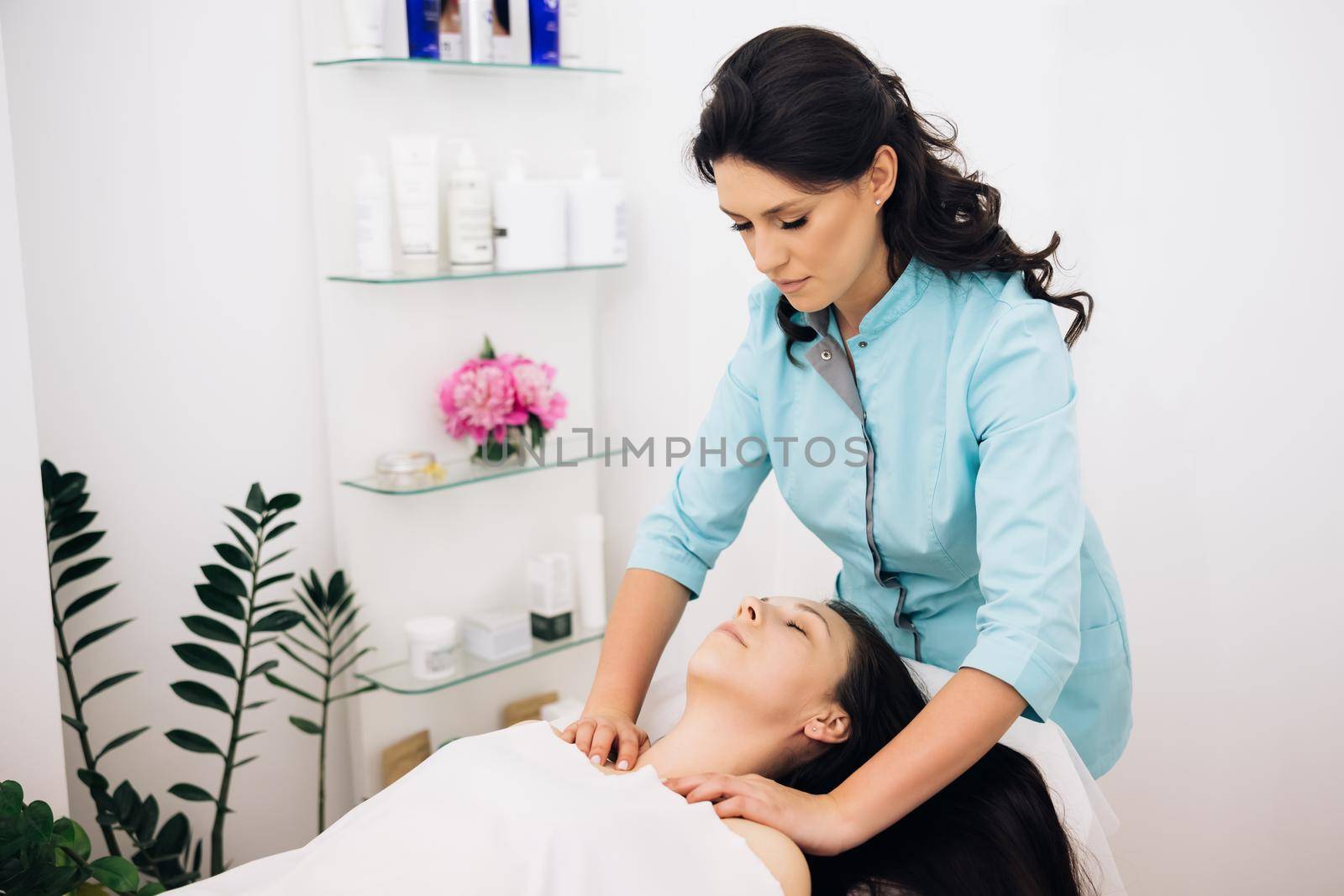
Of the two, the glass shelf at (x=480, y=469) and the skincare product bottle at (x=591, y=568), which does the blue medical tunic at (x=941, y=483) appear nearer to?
the glass shelf at (x=480, y=469)

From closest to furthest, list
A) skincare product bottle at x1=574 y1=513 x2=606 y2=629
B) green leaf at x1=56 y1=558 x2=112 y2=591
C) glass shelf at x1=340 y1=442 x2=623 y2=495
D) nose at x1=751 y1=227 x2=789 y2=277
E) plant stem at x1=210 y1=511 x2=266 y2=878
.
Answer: nose at x1=751 y1=227 x2=789 y2=277 < green leaf at x1=56 y1=558 x2=112 y2=591 < plant stem at x1=210 y1=511 x2=266 y2=878 < glass shelf at x1=340 y1=442 x2=623 y2=495 < skincare product bottle at x1=574 y1=513 x2=606 y2=629

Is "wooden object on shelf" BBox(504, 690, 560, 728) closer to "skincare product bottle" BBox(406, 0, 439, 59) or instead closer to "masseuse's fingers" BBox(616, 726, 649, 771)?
"masseuse's fingers" BBox(616, 726, 649, 771)

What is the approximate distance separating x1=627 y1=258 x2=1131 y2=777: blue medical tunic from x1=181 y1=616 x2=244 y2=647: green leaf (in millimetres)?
712

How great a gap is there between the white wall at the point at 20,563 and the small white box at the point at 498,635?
A: 2.62 feet

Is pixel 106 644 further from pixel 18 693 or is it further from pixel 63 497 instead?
pixel 18 693

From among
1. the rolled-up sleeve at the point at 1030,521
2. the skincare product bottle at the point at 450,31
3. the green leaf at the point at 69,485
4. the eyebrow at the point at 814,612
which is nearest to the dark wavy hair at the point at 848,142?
the rolled-up sleeve at the point at 1030,521

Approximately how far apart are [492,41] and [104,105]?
2.10ft

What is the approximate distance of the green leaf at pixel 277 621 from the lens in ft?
5.73

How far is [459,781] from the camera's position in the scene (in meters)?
1.13

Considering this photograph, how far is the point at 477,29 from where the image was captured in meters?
1.91

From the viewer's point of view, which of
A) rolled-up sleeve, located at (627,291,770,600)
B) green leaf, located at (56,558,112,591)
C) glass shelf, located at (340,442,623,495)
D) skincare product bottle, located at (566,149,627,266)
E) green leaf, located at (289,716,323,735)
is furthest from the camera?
skincare product bottle, located at (566,149,627,266)

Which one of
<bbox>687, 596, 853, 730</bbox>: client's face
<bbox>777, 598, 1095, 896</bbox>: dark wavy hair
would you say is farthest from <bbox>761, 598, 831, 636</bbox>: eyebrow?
<bbox>777, 598, 1095, 896</bbox>: dark wavy hair

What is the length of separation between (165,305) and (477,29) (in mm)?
704

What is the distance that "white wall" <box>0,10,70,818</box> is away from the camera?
1336mm
